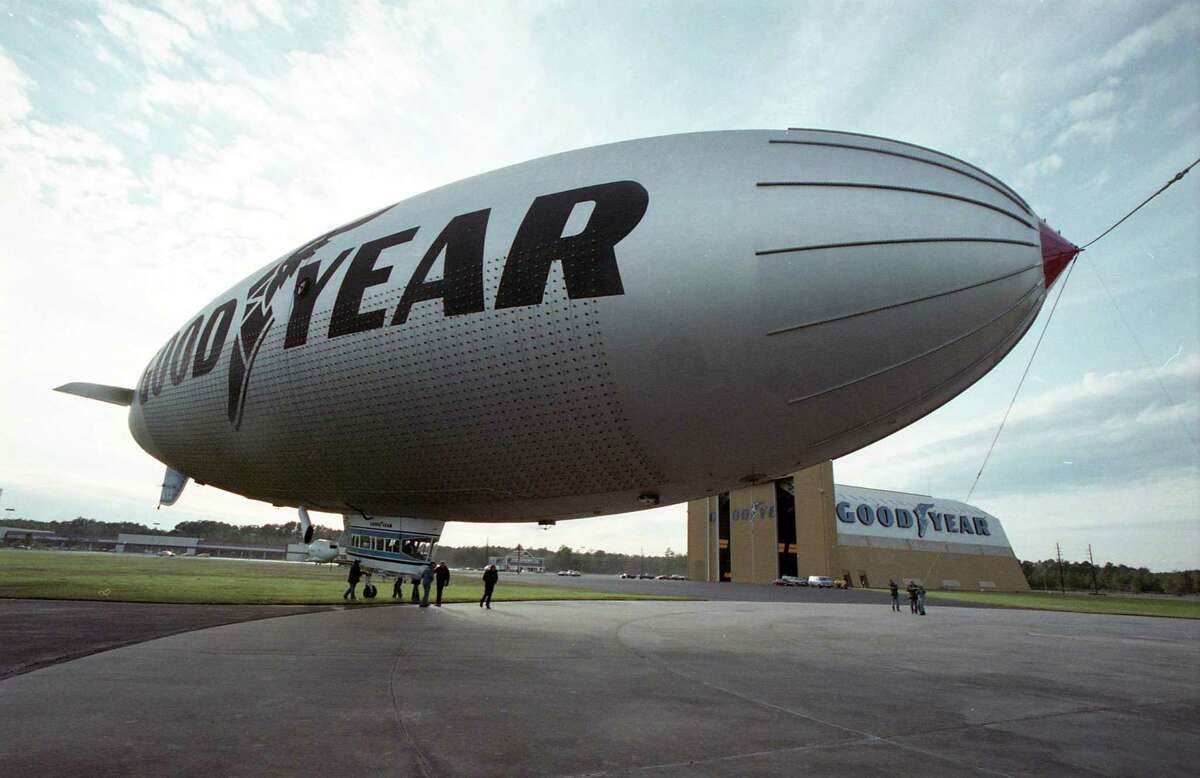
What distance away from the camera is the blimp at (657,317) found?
7.59 meters

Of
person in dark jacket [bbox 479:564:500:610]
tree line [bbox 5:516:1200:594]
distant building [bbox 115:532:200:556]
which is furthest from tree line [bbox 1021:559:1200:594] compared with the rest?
distant building [bbox 115:532:200:556]

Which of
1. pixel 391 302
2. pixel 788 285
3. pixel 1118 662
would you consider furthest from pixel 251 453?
pixel 1118 662

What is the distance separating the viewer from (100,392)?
68.1ft

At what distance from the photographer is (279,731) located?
4.98 m

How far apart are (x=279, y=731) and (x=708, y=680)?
17.1 feet

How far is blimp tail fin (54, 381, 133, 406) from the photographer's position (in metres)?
20.5

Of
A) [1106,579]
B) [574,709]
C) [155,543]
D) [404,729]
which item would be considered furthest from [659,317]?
[155,543]

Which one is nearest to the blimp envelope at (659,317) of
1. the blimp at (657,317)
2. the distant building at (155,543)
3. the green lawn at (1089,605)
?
the blimp at (657,317)

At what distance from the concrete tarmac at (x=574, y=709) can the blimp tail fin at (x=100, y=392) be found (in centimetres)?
1247

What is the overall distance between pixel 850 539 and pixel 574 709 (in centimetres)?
6338

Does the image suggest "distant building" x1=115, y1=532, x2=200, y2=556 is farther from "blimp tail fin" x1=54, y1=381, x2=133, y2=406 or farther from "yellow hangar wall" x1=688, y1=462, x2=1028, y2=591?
"blimp tail fin" x1=54, y1=381, x2=133, y2=406

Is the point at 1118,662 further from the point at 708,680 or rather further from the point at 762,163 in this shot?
the point at 762,163

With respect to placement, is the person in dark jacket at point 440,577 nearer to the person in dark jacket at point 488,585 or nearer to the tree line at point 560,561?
the person in dark jacket at point 488,585

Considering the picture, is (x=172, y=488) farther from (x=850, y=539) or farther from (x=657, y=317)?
(x=850, y=539)
